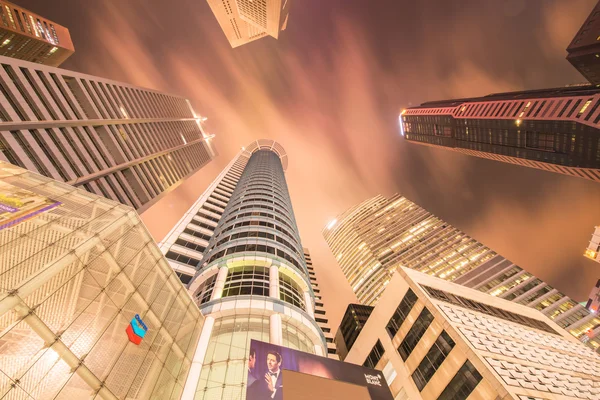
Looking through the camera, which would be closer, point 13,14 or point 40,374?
point 40,374

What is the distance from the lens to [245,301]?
82.2 feet

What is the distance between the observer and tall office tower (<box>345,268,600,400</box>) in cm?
2678

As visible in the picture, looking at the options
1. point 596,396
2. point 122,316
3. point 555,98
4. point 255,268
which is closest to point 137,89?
point 255,268

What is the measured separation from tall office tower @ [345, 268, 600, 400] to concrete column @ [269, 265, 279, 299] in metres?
19.2

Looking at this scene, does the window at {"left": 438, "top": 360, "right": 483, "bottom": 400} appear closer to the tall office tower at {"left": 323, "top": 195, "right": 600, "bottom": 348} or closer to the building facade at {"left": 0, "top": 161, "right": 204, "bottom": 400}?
the building facade at {"left": 0, "top": 161, "right": 204, "bottom": 400}

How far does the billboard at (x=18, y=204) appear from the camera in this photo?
1144 centimetres

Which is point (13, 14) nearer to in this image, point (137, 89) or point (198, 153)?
point (137, 89)

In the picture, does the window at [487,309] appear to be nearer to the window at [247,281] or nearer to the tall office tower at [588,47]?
the window at [247,281]

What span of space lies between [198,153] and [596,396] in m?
135

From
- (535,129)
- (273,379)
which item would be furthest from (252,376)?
(535,129)

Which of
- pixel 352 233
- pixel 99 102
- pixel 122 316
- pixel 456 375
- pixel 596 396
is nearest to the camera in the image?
pixel 122 316

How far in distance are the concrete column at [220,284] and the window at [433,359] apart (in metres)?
24.1

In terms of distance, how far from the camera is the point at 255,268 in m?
31.5

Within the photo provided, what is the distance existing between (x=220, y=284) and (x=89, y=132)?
51.8 metres
